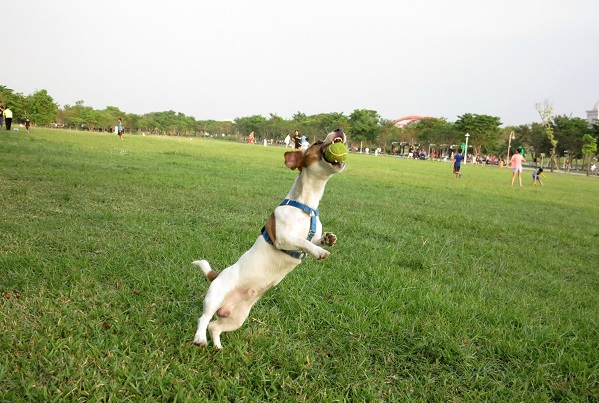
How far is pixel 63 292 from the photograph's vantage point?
10.1 ft

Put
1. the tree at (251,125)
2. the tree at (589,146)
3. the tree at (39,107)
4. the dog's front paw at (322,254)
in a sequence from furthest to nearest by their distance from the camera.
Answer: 1. the tree at (251,125)
2. the tree at (39,107)
3. the tree at (589,146)
4. the dog's front paw at (322,254)

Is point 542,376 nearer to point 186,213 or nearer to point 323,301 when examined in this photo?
point 323,301

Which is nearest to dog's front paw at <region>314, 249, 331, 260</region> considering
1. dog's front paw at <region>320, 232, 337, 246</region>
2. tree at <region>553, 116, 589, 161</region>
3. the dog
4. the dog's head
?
the dog

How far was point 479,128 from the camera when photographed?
66.1 meters

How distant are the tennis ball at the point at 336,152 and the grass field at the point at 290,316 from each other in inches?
47.6

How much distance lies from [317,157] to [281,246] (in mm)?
499

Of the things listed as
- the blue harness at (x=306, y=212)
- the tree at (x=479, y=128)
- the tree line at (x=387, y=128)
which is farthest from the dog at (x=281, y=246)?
the tree at (x=479, y=128)

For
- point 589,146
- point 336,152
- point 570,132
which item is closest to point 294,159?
point 336,152

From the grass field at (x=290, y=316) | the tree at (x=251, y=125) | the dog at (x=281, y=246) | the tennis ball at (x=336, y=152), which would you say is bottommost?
the grass field at (x=290, y=316)

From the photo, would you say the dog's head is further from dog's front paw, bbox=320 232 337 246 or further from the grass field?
the grass field

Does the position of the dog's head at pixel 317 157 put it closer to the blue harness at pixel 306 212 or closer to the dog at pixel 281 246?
the dog at pixel 281 246

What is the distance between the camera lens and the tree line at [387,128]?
56.5 metres

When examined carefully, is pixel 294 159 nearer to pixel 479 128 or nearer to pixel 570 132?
pixel 570 132

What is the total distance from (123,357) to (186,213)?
3.86 m
